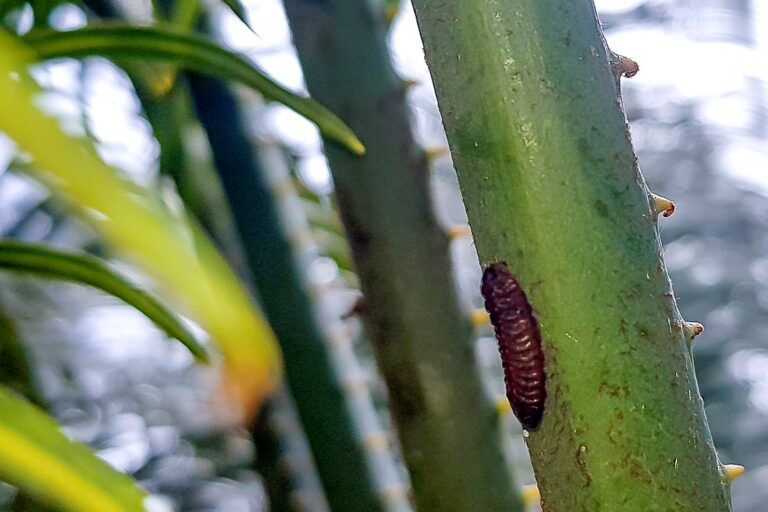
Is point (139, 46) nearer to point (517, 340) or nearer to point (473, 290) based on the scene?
point (517, 340)

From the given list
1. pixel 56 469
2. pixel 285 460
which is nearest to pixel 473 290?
pixel 285 460

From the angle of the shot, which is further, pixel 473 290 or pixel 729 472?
pixel 473 290

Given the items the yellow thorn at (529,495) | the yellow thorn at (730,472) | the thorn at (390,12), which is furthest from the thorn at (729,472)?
the thorn at (390,12)

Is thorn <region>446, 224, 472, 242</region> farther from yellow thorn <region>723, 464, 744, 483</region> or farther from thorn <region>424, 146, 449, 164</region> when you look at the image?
yellow thorn <region>723, 464, 744, 483</region>

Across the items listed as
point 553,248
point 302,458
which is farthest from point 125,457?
point 553,248

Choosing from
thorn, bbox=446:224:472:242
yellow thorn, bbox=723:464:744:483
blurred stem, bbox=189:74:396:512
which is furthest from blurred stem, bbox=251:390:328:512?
yellow thorn, bbox=723:464:744:483

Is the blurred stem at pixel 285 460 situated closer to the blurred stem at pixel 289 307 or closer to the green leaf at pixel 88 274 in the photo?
the blurred stem at pixel 289 307
